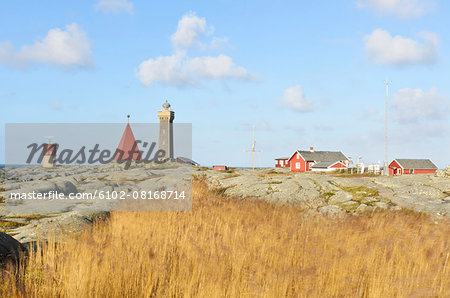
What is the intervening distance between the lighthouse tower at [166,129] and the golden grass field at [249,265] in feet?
172

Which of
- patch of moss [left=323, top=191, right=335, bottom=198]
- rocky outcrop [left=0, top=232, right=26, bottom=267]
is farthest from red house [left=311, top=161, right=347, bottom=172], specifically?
rocky outcrop [left=0, top=232, right=26, bottom=267]

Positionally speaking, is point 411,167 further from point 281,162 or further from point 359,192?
point 359,192

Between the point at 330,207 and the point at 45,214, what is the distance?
29.7 ft

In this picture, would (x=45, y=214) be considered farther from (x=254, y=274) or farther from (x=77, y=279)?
(x=254, y=274)

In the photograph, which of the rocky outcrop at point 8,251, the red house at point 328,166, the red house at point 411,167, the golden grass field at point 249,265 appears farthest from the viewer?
the red house at point 328,166

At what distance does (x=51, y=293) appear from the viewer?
14.3 feet

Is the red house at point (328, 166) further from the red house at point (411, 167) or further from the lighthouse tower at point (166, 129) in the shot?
the lighthouse tower at point (166, 129)

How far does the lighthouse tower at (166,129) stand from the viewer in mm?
58406

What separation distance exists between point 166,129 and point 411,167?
118 ft

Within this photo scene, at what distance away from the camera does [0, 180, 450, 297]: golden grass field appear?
430cm

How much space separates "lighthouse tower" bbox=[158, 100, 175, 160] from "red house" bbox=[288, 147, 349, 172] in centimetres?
1939

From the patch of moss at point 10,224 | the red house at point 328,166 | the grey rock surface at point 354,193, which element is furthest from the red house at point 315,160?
the patch of moss at point 10,224

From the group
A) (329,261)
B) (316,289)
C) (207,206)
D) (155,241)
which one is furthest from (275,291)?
(207,206)

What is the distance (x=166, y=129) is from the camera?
59.1 meters
